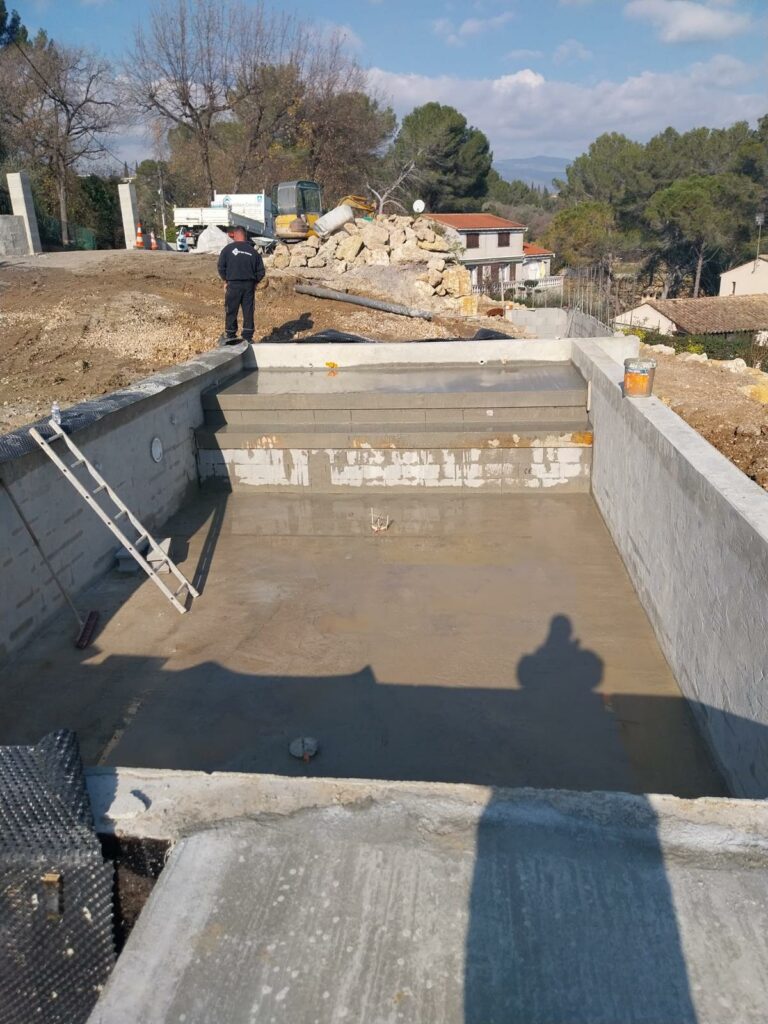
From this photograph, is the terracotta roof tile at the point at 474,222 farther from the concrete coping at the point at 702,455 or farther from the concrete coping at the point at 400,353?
the concrete coping at the point at 702,455

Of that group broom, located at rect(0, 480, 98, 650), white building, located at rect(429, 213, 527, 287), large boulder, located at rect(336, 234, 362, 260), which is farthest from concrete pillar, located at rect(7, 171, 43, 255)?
white building, located at rect(429, 213, 527, 287)

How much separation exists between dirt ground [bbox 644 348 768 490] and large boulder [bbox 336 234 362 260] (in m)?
8.06

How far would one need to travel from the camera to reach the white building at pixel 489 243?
147ft

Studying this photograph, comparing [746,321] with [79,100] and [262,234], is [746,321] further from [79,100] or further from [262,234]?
[79,100]

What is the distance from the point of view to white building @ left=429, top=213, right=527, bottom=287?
44688 millimetres

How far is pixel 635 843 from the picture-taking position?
1.99 meters

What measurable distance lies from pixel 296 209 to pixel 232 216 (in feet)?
7.03

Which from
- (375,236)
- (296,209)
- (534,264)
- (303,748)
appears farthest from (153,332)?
(534,264)

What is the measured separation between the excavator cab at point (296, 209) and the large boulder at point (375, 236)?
4.04 meters

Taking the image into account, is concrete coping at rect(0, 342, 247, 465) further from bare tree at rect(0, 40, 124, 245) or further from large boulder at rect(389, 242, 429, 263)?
bare tree at rect(0, 40, 124, 245)

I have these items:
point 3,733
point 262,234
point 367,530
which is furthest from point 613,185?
point 3,733

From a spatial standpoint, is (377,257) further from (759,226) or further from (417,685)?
(759,226)

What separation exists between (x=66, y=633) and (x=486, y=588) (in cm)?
324

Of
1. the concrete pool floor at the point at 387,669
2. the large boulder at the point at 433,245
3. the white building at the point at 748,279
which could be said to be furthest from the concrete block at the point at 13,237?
the white building at the point at 748,279
